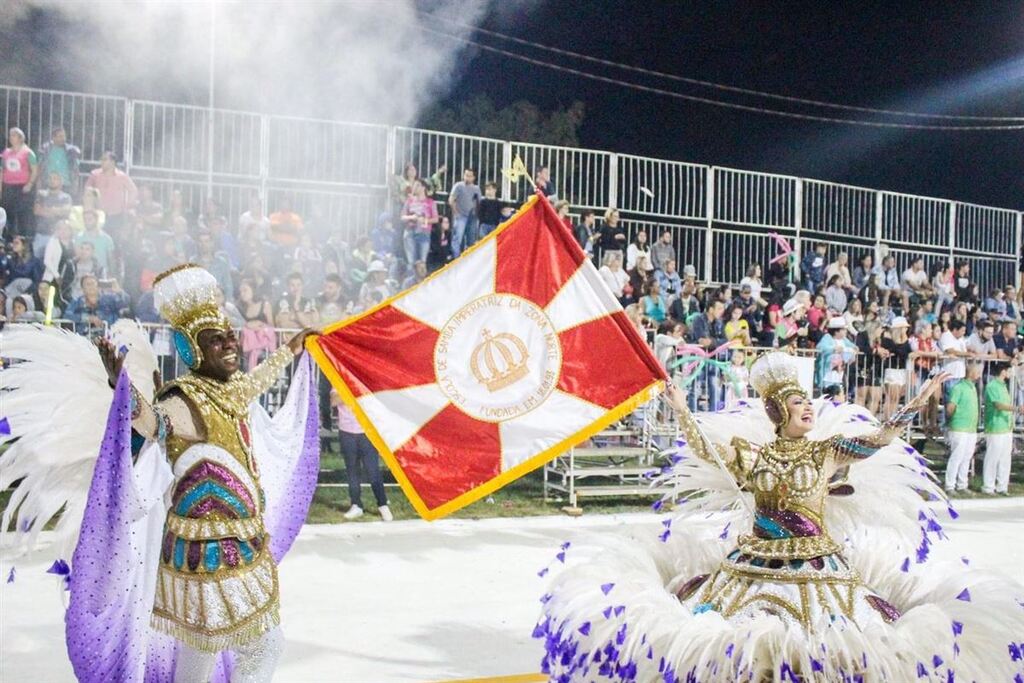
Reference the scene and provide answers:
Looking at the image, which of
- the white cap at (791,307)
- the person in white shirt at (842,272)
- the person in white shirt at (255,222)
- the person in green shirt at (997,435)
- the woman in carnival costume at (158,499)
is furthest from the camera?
the person in white shirt at (842,272)

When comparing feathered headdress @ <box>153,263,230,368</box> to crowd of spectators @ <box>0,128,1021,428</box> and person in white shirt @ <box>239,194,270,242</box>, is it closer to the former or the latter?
crowd of spectators @ <box>0,128,1021,428</box>

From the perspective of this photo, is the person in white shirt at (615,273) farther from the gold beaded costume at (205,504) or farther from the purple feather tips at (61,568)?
the purple feather tips at (61,568)

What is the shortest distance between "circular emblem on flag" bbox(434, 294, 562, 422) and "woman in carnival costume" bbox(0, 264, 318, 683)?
1.06 meters

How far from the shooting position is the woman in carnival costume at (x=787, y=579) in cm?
390

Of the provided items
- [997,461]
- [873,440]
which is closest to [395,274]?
[997,461]

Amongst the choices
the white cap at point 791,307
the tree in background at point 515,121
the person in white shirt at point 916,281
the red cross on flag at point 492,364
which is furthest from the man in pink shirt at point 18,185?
the person in white shirt at point 916,281

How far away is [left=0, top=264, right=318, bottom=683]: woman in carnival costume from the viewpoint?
383 cm

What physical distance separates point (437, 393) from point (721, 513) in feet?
4.71

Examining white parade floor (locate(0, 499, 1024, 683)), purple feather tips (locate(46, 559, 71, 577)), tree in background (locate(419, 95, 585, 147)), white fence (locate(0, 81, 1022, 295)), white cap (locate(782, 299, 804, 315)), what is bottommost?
white parade floor (locate(0, 499, 1024, 683))

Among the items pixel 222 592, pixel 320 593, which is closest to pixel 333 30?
pixel 320 593

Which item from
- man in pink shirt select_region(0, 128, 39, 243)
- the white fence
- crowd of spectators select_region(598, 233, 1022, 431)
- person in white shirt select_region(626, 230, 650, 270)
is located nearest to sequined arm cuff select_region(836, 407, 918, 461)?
crowd of spectators select_region(598, 233, 1022, 431)

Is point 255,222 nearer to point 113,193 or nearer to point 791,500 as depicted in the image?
point 113,193

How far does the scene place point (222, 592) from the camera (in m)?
3.86

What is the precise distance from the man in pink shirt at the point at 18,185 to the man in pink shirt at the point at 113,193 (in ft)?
1.95
